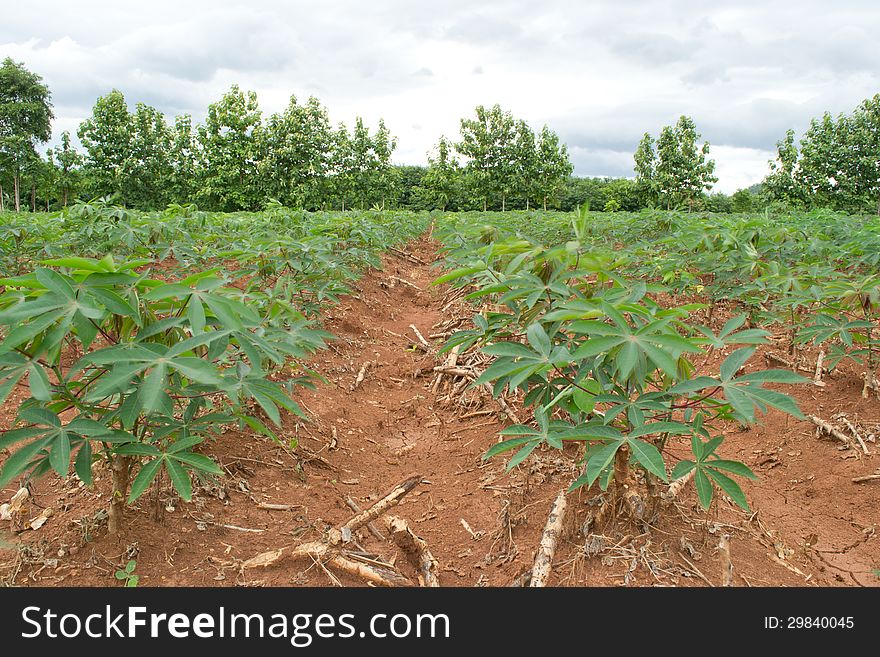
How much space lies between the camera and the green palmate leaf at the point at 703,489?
1439 millimetres

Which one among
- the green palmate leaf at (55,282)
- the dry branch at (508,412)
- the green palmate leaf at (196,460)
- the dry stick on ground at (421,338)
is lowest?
the dry branch at (508,412)

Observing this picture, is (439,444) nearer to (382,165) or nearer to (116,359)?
(116,359)

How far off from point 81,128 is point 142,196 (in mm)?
3803

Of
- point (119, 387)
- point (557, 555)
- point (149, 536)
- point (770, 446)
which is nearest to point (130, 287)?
point (119, 387)

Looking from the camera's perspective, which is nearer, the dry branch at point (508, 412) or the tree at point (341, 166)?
the dry branch at point (508, 412)

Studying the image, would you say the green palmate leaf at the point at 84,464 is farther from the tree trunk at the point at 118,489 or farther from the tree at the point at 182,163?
the tree at the point at 182,163

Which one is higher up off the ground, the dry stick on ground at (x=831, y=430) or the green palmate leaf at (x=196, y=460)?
the green palmate leaf at (x=196, y=460)

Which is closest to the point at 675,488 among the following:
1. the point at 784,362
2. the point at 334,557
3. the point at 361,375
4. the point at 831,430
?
the point at 334,557

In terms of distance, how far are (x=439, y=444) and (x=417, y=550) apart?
113 centimetres

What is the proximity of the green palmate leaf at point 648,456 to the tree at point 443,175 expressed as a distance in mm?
30869

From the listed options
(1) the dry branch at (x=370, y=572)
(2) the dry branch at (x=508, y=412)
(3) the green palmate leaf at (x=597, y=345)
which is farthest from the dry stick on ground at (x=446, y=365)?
(3) the green palmate leaf at (x=597, y=345)

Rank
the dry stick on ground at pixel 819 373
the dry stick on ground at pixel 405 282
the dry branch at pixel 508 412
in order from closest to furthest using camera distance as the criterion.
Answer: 1. the dry branch at pixel 508 412
2. the dry stick on ground at pixel 819 373
3. the dry stick on ground at pixel 405 282

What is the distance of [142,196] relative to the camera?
28.8 metres

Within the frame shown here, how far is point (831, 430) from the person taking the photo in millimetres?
2980
